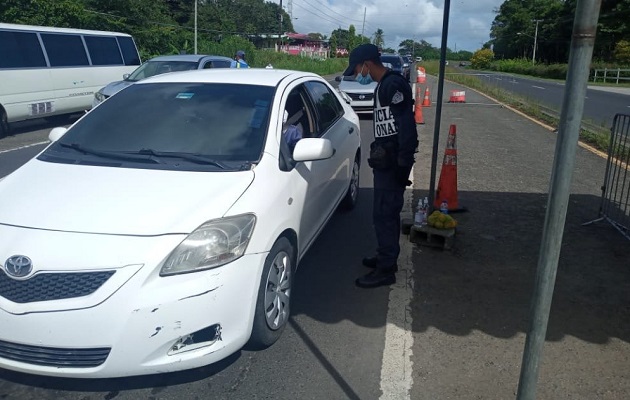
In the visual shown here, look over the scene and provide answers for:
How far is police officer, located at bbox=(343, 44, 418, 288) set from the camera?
3979 millimetres

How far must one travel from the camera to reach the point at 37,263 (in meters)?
2.62

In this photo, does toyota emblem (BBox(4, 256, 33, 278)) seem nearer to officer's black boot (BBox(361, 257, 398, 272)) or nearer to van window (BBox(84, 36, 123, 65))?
officer's black boot (BBox(361, 257, 398, 272))

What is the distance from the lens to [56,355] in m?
2.64

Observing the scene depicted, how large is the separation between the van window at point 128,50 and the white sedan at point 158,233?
39.6 ft

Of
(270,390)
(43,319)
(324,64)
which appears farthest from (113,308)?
(324,64)

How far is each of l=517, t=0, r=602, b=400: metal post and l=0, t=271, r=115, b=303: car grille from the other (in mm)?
1946

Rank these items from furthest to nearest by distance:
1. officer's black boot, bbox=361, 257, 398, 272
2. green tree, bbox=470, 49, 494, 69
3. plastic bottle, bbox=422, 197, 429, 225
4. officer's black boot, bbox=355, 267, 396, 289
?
1. green tree, bbox=470, 49, 494, 69
2. plastic bottle, bbox=422, 197, 429, 225
3. officer's black boot, bbox=361, 257, 398, 272
4. officer's black boot, bbox=355, 267, 396, 289

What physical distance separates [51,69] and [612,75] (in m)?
41.7

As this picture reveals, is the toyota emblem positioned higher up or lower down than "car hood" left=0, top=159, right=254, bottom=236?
lower down

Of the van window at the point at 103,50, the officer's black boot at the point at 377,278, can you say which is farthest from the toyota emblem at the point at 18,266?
the van window at the point at 103,50

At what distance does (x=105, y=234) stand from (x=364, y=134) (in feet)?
33.5

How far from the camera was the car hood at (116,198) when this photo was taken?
111 inches

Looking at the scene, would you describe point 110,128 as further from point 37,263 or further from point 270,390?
point 270,390

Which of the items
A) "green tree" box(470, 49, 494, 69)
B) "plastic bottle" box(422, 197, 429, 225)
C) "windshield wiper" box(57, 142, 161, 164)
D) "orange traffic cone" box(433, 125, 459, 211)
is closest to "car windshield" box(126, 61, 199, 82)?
"orange traffic cone" box(433, 125, 459, 211)
